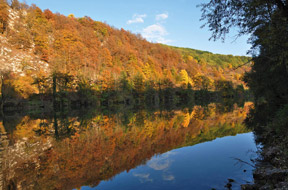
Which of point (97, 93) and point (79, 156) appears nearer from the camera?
point (79, 156)

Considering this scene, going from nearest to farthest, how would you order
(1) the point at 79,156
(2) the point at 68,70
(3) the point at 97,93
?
(1) the point at 79,156 → (3) the point at 97,93 → (2) the point at 68,70

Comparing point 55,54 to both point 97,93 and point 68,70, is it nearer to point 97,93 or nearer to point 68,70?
point 68,70

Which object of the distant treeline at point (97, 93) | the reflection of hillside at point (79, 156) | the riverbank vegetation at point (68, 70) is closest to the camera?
the reflection of hillside at point (79, 156)

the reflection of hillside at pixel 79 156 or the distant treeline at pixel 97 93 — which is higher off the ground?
the distant treeline at pixel 97 93

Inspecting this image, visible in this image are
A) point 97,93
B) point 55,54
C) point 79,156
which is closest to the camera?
point 79,156

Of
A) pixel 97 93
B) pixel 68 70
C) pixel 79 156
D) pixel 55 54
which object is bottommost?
pixel 79 156

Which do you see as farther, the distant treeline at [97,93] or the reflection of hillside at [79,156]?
the distant treeline at [97,93]

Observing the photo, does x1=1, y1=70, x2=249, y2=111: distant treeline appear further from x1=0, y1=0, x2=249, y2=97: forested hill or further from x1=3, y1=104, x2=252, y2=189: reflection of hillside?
x1=3, y1=104, x2=252, y2=189: reflection of hillside

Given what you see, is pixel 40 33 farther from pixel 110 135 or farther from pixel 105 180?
pixel 105 180

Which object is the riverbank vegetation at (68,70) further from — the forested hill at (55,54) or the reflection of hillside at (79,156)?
the reflection of hillside at (79,156)

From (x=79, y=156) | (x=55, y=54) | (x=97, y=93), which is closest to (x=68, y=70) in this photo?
(x=55, y=54)

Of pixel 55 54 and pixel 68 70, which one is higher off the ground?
pixel 55 54

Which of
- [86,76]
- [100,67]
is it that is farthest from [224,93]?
[86,76]

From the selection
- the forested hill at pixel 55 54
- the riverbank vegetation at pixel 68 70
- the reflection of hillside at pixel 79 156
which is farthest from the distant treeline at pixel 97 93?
the reflection of hillside at pixel 79 156
